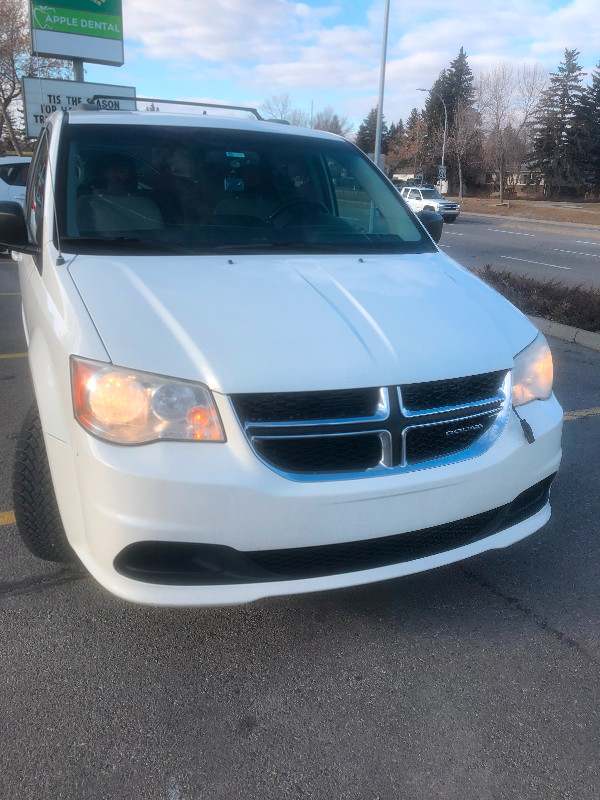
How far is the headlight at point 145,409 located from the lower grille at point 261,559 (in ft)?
1.13

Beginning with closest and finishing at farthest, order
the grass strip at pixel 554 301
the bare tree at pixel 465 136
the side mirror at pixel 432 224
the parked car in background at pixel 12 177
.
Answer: the side mirror at pixel 432 224 < the grass strip at pixel 554 301 < the parked car in background at pixel 12 177 < the bare tree at pixel 465 136

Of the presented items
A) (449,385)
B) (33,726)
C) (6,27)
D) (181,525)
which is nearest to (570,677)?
(449,385)

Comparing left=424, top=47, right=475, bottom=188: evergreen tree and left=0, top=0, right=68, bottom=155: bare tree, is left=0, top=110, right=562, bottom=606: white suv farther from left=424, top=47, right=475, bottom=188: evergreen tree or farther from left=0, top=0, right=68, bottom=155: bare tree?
left=424, top=47, right=475, bottom=188: evergreen tree

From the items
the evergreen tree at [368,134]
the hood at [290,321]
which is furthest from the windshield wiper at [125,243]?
the evergreen tree at [368,134]

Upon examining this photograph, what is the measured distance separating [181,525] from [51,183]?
1942 mm

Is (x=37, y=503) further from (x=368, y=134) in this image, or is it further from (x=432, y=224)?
(x=368, y=134)

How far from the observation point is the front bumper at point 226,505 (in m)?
2.05

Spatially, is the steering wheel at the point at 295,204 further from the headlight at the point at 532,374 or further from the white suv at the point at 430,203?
the white suv at the point at 430,203

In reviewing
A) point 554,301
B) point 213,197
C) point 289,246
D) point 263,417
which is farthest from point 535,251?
point 263,417

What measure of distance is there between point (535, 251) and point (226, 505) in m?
19.4

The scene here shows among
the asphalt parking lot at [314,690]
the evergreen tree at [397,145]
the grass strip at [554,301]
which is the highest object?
the evergreen tree at [397,145]

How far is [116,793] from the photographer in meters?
1.90

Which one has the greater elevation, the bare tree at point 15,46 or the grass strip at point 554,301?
the bare tree at point 15,46

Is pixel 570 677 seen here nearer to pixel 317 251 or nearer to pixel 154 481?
pixel 154 481
